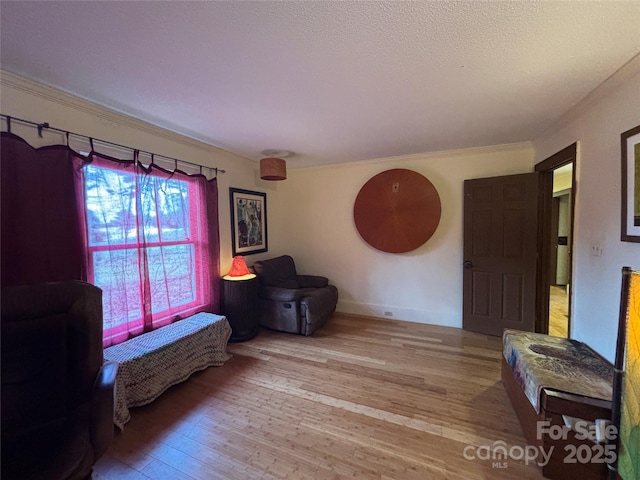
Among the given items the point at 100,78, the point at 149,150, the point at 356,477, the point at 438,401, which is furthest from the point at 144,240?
the point at 438,401

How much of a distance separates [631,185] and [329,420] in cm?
251

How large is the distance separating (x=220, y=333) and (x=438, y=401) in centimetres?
207

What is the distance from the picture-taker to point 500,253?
10.0 ft

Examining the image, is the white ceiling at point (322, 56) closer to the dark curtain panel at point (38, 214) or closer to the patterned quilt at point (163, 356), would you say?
the dark curtain panel at point (38, 214)

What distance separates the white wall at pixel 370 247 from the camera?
3.33 metres

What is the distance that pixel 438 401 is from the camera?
1.96m

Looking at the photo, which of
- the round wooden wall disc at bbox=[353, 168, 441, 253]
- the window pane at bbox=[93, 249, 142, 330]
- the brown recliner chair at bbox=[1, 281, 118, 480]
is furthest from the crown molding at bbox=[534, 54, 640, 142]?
the window pane at bbox=[93, 249, 142, 330]

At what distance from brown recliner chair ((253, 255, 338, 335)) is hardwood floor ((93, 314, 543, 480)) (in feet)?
1.37

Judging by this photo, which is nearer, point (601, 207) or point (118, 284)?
point (601, 207)

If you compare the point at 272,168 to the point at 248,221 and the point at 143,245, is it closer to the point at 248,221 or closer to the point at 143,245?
the point at 248,221

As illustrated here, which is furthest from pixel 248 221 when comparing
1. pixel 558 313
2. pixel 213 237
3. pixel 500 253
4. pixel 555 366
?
pixel 558 313

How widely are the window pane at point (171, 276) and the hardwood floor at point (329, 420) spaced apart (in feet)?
2.53

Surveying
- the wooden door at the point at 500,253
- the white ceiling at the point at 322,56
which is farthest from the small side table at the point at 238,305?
the wooden door at the point at 500,253

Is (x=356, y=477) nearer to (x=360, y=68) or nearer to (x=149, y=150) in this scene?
(x=360, y=68)
